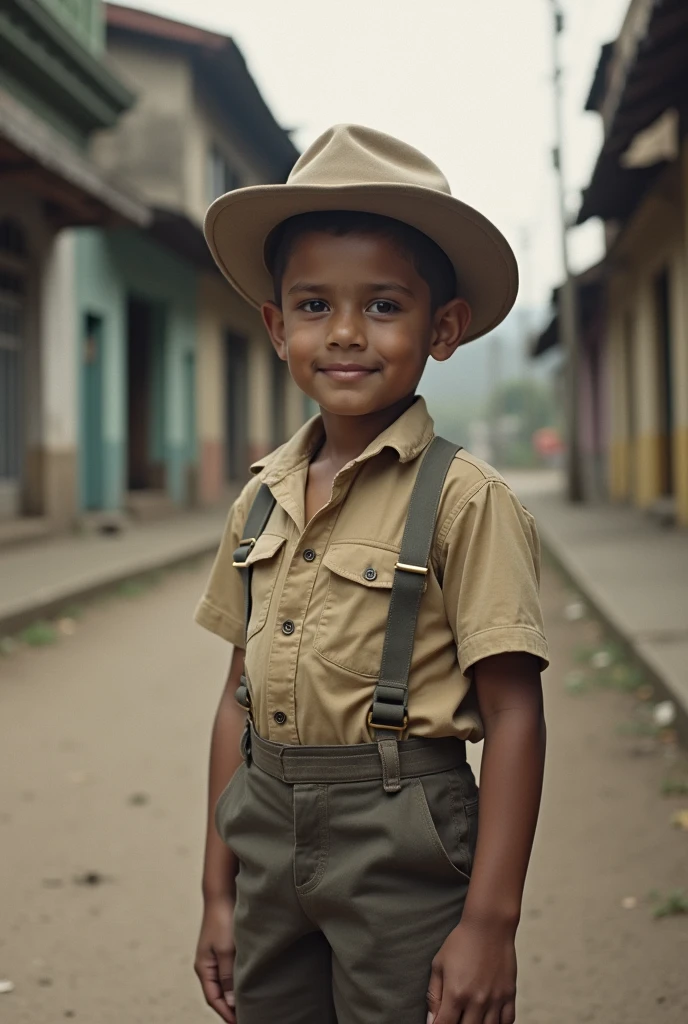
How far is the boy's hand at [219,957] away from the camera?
1720mm

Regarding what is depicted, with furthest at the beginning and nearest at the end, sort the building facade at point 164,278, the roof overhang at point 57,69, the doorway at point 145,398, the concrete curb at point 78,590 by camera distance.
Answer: the doorway at point 145,398
the building facade at point 164,278
the roof overhang at point 57,69
the concrete curb at point 78,590

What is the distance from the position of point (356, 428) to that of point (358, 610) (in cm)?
31

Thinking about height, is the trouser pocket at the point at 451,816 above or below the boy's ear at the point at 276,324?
below

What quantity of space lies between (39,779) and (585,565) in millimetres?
5788

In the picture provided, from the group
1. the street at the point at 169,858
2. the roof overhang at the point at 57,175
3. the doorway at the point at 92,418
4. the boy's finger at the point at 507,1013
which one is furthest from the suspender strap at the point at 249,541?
the doorway at the point at 92,418

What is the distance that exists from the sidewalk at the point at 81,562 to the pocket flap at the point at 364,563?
Answer: 5.55 m

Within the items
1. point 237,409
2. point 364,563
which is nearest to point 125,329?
point 237,409

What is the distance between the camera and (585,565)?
8977 mm

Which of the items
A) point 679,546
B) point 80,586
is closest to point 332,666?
point 80,586

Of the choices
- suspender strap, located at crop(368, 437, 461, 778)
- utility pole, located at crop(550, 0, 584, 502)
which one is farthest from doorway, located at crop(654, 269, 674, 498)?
Answer: suspender strap, located at crop(368, 437, 461, 778)

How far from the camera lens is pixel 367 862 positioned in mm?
1460

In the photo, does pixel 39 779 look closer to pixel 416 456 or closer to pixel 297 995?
pixel 297 995

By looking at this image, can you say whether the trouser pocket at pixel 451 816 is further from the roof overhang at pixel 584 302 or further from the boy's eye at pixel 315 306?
the roof overhang at pixel 584 302

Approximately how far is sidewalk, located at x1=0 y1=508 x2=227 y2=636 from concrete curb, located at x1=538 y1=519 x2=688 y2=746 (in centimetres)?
362
